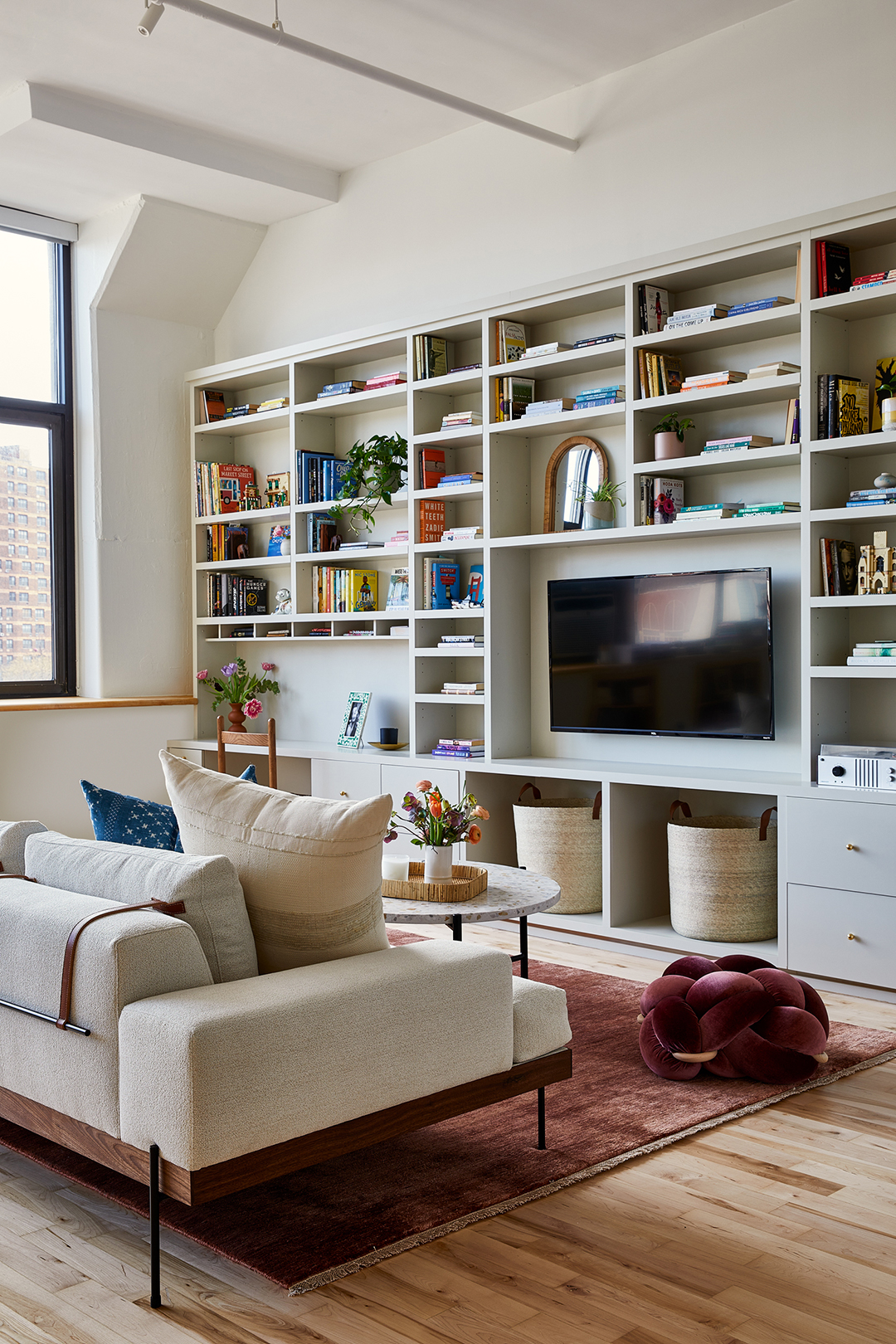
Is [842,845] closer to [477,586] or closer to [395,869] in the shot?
[395,869]

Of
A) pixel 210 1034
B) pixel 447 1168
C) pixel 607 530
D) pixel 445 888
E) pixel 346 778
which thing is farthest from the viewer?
pixel 346 778

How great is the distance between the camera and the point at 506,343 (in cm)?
507

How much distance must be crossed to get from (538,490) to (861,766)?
1998 millimetres

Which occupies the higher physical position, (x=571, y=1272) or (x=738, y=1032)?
(x=738, y=1032)

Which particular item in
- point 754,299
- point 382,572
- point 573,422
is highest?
point 754,299

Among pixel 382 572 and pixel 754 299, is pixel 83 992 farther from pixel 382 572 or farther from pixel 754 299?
pixel 382 572

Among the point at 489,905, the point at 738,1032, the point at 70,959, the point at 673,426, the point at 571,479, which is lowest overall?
the point at 738,1032

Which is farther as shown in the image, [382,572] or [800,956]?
[382,572]

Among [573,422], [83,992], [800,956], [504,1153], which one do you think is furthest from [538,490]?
[83,992]

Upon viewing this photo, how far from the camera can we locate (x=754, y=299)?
4.53m

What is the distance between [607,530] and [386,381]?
4.85 ft

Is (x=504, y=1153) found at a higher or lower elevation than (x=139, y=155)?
lower

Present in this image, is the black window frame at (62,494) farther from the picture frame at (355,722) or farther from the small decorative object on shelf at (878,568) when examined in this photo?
the small decorative object on shelf at (878,568)

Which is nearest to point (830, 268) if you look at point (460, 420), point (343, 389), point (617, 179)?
Result: point (617, 179)
